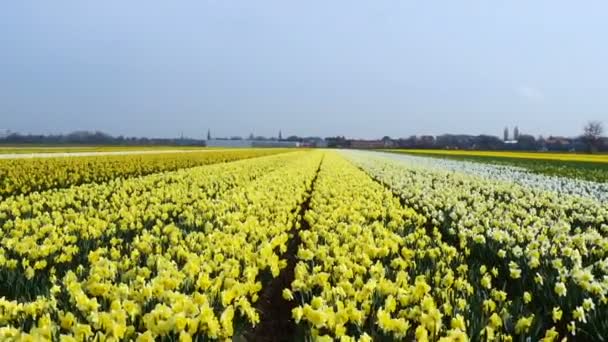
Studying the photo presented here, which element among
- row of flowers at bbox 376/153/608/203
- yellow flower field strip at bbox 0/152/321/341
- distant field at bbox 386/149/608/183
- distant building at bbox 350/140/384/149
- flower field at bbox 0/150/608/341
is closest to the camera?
yellow flower field strip at bbox 0/152/321/341

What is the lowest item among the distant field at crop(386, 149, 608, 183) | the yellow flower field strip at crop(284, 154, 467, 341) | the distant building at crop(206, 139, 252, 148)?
the distant field at crop(386, 149, 608, 183)

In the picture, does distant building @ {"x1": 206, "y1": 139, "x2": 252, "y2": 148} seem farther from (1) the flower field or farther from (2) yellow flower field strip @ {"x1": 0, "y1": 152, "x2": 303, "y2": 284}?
(1) the flower field

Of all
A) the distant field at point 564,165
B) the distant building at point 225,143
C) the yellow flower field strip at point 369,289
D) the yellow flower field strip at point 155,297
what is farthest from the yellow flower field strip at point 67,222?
the distant building at point 225,143

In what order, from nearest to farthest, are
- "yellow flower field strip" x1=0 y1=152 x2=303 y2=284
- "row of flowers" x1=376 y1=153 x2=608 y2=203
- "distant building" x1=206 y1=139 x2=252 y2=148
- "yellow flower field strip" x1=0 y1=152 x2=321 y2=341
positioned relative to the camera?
"yellow flower field strip" x1=0 y1=152 x2=321 y2=341, "yellow flower field strip" x1=0 y1=152 x2=303 y2=284, "row of flowers" x1=376 y1=153 x2=608 y2=203, "distant building" x1=206 y1=139 x2=252 y2=148

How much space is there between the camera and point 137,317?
321cm

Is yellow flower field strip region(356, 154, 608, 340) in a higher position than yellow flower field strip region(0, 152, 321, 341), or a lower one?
lower

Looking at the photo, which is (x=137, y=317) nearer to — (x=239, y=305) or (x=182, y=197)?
(x=239, y=305)

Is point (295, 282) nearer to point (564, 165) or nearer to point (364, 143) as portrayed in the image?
point (564, 165)

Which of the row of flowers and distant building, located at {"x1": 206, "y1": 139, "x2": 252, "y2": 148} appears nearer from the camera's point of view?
the row of flowers

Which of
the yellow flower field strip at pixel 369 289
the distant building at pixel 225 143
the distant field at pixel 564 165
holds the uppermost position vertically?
the distant building at pixel 225 143

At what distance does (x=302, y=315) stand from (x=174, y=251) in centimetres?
196

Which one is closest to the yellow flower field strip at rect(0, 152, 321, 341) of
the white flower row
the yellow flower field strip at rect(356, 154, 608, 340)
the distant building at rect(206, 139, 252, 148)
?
the yellow flower field strip at rect(356, 154, 608, 340)

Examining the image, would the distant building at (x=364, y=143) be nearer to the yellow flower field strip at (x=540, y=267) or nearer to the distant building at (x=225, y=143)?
the distant building at (x=225, y=143)

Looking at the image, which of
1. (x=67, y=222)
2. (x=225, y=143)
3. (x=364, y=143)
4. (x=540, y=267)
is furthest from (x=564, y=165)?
(x=225, y=143)
